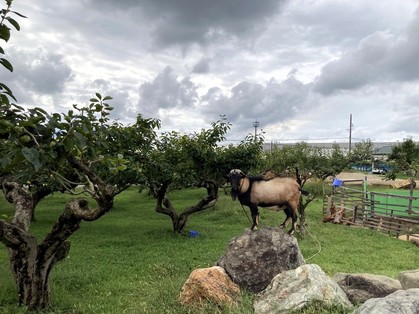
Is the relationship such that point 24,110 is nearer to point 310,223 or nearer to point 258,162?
point 258,162

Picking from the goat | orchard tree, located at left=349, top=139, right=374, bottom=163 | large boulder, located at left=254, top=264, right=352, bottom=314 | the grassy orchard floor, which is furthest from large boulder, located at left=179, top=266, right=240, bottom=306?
orchard tree, located at left=349, top=139, right=374, bottom=163

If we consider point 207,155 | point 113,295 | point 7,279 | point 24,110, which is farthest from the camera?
point 207,155

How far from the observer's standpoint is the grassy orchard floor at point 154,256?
24.9ft

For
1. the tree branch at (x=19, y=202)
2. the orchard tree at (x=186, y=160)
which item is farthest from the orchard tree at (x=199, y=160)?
the tree branch at (x=19, y=202)

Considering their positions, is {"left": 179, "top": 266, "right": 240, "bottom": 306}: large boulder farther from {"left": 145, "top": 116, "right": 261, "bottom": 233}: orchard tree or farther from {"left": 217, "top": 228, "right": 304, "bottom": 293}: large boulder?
{"left": 145, "top": 116, "right": 261, "bottom": 233}: orchard tree

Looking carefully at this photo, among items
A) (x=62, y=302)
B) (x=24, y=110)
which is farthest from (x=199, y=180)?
(x=24, y=110)

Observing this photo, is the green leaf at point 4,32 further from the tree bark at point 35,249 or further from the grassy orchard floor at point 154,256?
the grassy orchard floor at point 154,256

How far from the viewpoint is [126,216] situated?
68.9 feet

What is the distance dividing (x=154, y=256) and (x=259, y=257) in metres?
5.31

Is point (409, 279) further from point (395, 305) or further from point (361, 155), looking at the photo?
point (361, 155)

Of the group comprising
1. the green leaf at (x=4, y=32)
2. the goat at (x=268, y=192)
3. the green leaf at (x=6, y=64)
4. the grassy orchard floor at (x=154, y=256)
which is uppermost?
the green leaf at (x=4, y=32)

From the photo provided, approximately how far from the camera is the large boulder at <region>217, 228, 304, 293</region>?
7141mm

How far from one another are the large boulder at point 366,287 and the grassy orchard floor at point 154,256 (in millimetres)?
1683

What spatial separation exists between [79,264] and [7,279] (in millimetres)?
2029
